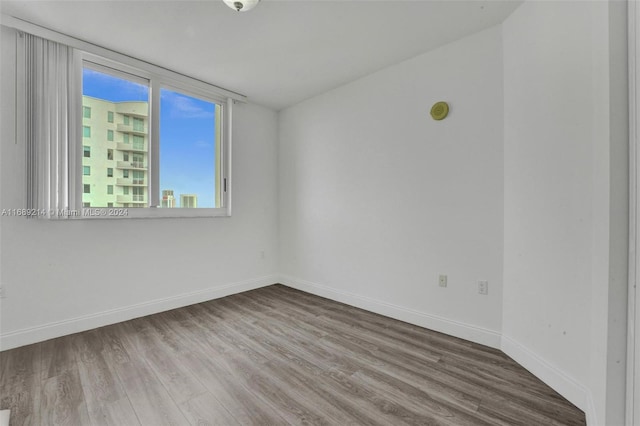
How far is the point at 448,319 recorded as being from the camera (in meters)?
2.30

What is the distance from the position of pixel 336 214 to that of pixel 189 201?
1.71 metres

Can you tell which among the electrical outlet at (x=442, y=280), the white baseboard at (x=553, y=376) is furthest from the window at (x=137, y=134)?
the white baseboard at (x=553, y=376)

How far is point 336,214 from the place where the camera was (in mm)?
3215

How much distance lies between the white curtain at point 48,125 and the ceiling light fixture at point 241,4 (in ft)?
5.06

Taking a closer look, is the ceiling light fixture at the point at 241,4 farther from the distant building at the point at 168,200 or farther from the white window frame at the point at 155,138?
the distant building at the point at 168,200

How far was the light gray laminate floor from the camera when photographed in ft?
4.57

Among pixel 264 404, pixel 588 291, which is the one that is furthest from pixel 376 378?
pixel 588 291

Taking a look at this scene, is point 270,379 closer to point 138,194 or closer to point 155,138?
point 138,194

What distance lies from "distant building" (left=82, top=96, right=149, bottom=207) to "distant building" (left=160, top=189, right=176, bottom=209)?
162mm

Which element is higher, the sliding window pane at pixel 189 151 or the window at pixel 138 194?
the sliding window pane at pixel 189 151

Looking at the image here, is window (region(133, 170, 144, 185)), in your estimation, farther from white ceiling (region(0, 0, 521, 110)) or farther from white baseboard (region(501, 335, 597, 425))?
white baseboard (region(501, 335, 597, 425))

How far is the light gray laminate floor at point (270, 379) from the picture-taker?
4.57ft

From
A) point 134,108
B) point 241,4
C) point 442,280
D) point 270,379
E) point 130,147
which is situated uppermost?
point 241,4

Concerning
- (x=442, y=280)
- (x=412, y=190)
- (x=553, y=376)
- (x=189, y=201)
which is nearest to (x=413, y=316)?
(x=442, y=280)
